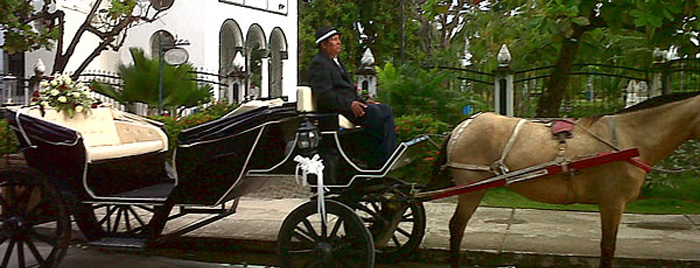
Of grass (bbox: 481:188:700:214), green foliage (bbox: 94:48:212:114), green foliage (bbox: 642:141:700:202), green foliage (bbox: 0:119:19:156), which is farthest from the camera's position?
green foliage (bbox: 94:48:212:114)

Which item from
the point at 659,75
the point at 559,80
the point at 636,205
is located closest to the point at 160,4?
the point at 559,80

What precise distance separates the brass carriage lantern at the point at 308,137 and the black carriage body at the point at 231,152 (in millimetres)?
226

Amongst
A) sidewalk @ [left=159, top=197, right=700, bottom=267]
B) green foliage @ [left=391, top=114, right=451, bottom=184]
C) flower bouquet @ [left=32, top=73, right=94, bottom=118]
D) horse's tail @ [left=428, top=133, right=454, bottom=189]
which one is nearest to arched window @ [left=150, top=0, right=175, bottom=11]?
sidewalk @ [left=159, top=197, right=700, bottom=267]

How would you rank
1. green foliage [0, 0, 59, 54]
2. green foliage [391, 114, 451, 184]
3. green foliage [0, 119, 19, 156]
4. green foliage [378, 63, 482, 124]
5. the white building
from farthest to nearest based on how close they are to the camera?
the white building
green foliage [0, 0, 59, 54]
green foliage [378, 63, 482, 124]
green foliage [0, 119, 19, 156]
green foliage [391, 114, 451, 184]

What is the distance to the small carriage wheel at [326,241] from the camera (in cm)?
580

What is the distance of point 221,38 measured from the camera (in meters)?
26.0

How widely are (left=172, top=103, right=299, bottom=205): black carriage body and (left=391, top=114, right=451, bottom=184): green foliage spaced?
3779 mm

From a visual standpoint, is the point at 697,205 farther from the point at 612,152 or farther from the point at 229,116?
the point at 229,116

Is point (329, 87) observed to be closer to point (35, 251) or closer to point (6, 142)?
point (35, 251)

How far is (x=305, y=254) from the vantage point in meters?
5.98

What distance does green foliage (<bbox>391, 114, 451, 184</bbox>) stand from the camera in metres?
10.1

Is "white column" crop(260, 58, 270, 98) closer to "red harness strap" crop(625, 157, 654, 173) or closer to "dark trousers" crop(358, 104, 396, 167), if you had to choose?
"dark trousers" crop(358, 104, 396, 167)

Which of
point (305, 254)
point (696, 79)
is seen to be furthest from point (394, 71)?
point (305, 254)

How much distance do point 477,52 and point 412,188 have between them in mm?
7294
